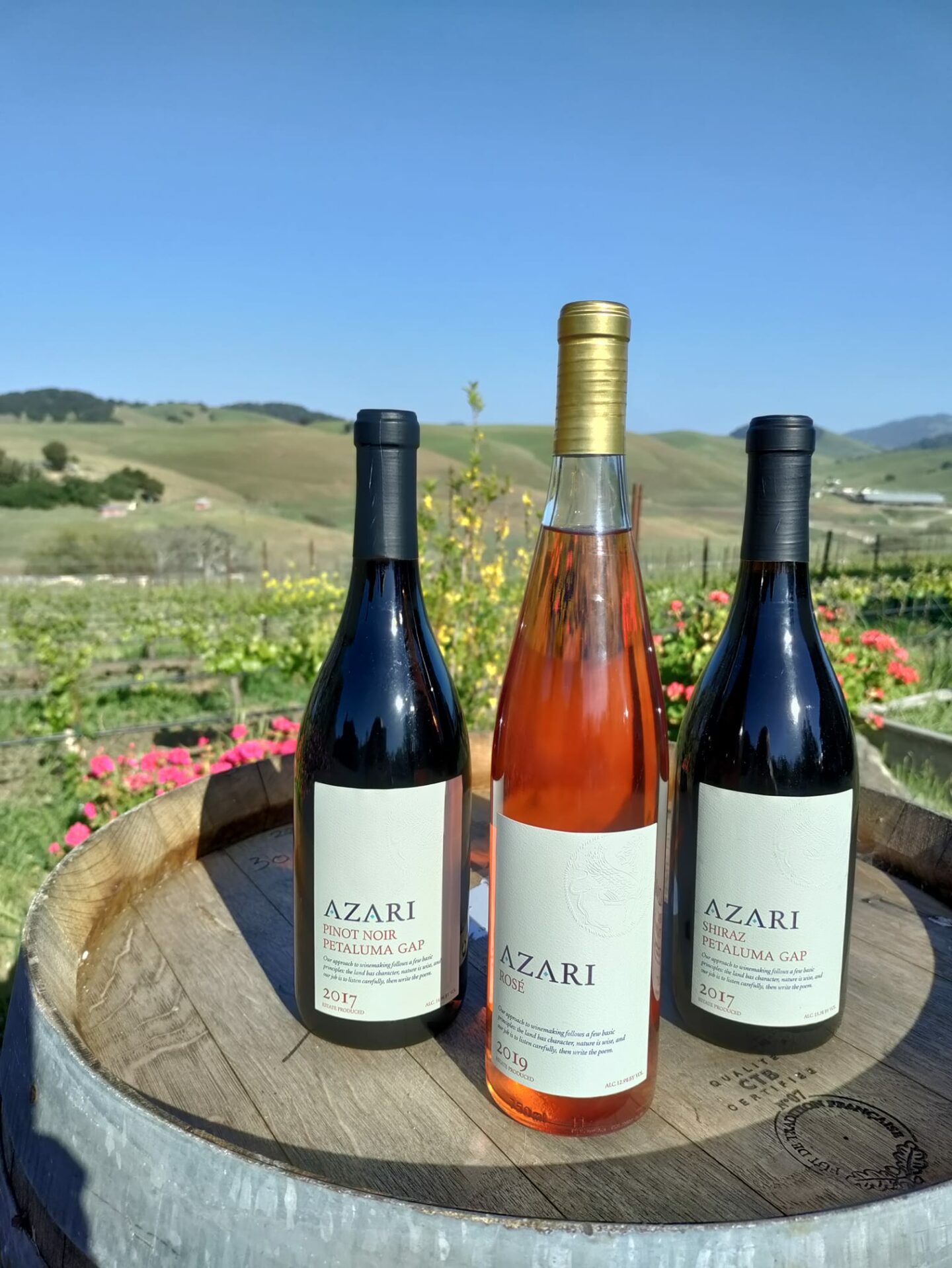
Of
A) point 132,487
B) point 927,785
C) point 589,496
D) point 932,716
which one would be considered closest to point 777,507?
point 589,496

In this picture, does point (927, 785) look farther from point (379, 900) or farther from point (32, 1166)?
point (32, 1166)

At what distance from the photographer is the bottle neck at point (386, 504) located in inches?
42.6

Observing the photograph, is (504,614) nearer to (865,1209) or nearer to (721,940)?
(721,940)

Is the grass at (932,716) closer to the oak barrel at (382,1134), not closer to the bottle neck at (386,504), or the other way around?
the oak barrel at (382,1134)

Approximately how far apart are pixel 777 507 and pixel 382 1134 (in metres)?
0.87

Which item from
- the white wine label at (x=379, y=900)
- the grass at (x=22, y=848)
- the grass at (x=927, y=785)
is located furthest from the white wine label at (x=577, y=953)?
the grass at (x=927, y=785)

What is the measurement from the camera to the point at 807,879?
3.53 feet

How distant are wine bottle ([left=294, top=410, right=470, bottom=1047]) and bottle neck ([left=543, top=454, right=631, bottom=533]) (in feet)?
0.63

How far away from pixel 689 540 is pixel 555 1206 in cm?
3345

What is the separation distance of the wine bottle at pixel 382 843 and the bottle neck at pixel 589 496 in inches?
7.6

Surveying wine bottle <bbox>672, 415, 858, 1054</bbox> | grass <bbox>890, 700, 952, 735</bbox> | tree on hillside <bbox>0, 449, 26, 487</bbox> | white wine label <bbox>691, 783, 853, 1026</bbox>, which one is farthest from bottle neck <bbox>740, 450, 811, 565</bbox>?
tree on hillside <bbox>0, 449, 26, 487</bbox>

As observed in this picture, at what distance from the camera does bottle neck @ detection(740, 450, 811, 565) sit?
1.09 metres

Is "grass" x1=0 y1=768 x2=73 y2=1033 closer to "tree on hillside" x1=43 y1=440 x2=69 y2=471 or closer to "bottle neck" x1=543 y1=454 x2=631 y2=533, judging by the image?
"bottle neck" x1=543 y1=454 x2=631 y2=533

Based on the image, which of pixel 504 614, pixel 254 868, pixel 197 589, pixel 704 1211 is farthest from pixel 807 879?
pixel 197 589
